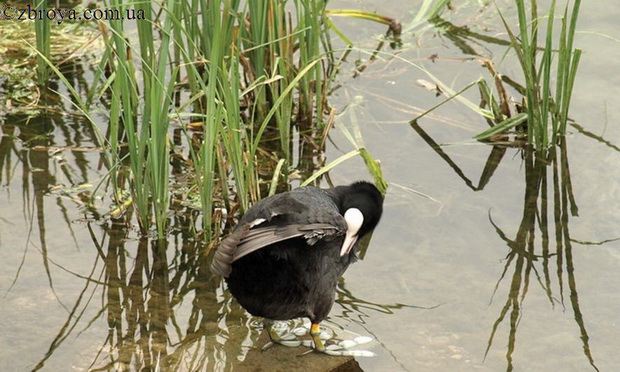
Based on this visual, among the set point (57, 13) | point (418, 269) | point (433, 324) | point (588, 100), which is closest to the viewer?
point (433, 324)

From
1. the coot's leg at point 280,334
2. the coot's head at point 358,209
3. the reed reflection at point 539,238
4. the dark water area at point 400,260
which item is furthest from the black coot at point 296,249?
the reed reflection at point 539,238

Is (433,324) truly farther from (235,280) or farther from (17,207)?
(17,207)

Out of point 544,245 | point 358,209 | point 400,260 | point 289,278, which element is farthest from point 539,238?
point 289,278

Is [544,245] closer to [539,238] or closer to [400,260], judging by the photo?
[539,238]

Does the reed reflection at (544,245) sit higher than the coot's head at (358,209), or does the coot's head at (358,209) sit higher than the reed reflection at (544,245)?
the coot's head at (358,209)

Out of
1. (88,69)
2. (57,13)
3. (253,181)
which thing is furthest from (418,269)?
(57,13)

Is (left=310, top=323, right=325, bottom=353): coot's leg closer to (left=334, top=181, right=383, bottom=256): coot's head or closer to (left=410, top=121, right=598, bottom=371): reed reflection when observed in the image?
(left=334, top=181, right=383, bottom=256): coot's head

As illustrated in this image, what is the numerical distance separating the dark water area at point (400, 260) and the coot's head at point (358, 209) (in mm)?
495

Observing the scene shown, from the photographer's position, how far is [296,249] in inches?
129

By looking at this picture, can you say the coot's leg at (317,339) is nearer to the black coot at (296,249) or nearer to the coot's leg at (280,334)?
the black coot at (296,249)

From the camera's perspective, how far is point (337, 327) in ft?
12.4

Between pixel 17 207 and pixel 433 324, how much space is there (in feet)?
6.63

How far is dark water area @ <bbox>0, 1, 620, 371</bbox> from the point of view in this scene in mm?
3598

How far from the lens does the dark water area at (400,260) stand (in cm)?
360
